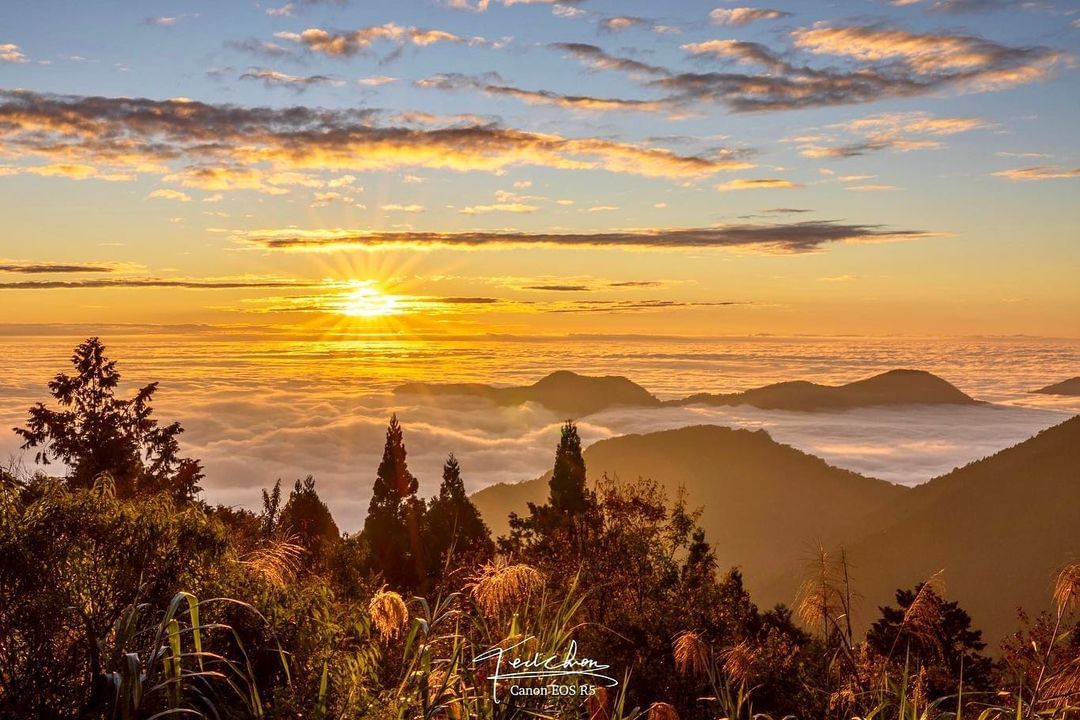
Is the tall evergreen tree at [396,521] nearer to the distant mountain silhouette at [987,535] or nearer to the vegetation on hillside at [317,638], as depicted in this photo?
the vegetation on hillside at [317,638]

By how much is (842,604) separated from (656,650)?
35.0 ft

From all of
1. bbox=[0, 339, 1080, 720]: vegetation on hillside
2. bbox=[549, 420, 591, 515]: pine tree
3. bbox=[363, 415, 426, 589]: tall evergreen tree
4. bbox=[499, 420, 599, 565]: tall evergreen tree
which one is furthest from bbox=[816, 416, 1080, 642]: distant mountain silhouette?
bbox=[0, 339, 1080, 720]: vegetation on hillside

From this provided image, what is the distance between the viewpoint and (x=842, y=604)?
12.9 m

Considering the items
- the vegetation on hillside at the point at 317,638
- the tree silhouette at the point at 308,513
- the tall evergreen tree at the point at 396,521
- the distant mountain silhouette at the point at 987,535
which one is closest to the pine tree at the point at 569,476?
the tall evergreen tree at the point at 396,521

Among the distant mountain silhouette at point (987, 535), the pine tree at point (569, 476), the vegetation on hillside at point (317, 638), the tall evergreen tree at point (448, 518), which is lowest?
the distant mountain silhouette at point (987, 535)

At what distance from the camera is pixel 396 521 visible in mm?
54281

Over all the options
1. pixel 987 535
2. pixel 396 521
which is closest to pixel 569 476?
pixel 396 521

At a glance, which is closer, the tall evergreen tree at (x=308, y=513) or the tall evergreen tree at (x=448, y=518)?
the tall evergreen tree at (x=448, y=518)

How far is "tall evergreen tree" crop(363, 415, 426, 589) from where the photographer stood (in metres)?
51.4

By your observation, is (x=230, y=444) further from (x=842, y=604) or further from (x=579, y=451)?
(x=842, y=604)

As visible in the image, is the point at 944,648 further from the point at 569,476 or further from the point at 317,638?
the point at 569,476

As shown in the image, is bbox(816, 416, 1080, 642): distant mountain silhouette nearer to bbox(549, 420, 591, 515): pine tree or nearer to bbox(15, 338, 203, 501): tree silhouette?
bbox(549, 420, 591, 515): pine tree

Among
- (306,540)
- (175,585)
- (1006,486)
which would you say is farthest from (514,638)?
(1006,486)

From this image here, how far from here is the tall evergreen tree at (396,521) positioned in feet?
169
